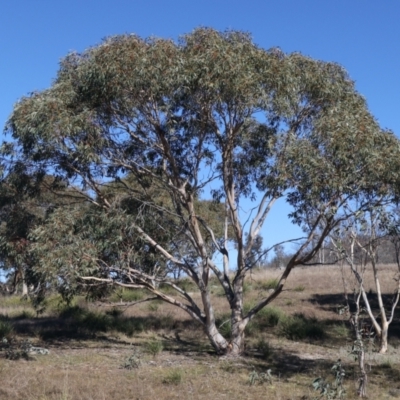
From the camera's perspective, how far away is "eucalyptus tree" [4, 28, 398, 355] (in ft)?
45.0

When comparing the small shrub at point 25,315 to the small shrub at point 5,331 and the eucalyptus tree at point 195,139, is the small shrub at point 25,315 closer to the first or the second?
the small shrub at point 5,331

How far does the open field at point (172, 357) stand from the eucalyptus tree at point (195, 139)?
161 cm

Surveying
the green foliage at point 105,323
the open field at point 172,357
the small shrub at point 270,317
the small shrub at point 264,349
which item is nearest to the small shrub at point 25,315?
the open field at point 172,357

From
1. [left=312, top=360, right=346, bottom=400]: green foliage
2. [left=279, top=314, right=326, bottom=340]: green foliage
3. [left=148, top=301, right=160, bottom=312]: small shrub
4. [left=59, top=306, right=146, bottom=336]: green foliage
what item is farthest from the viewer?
[left=148, top=301, right=160, bottom=312]: small shrub

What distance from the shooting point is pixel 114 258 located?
15.9 m

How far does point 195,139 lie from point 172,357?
5055mm

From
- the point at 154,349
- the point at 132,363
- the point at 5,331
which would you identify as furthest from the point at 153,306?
the point at 132,363

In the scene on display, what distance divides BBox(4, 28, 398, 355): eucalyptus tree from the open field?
1.61m

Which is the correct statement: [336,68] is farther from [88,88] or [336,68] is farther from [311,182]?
[88,88]

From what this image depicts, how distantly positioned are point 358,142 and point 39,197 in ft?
26.8

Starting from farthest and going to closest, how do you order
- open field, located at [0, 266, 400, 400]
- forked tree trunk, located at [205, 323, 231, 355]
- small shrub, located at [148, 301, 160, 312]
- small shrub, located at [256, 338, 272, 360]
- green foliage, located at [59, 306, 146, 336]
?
small shrub, located at [148, 301, 160, 312], green foliage, located at [59, 306, 146, 336], forked tree trunk, located at [205, 323, 231, 355], small shrub, located at [256, 338, 272, 360], open field, located at [0, 266, 400, 400]

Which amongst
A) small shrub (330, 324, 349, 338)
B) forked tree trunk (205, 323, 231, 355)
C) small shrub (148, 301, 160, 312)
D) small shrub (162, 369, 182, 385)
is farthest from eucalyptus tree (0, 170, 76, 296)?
small shrub (330, 324, 349, 338)

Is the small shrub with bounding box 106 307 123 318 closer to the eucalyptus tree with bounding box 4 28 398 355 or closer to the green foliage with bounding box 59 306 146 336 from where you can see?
the green foliage with bounding box 59 306 146 336

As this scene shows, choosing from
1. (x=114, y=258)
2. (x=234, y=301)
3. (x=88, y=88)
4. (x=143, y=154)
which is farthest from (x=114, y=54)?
(x=234, y=301)
